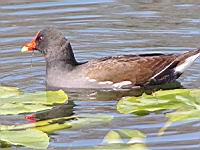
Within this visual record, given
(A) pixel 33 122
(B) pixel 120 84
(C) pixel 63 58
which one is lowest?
(B) pixel 120 84

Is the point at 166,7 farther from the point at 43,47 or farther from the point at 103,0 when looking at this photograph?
the point at 43,47

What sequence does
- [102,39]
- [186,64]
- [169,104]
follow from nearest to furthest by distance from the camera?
[169,104]
[186,64]
[102,39]

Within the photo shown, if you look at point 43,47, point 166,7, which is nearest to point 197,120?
point 43,47

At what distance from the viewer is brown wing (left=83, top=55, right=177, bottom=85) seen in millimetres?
10312

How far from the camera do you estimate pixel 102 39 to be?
12.1m

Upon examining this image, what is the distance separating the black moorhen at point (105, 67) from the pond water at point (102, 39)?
0.16m

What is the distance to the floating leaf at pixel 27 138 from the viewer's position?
7.57 m

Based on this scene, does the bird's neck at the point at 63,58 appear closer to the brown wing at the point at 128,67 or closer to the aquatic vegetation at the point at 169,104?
the brown wing at the point at 128,67

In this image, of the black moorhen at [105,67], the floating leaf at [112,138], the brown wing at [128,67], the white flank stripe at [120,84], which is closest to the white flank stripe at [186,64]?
the black moorhen at [105,67]

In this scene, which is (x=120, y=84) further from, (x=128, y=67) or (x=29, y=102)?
(x=29, y=102)

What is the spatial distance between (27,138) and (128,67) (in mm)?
2882

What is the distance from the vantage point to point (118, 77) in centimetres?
1034

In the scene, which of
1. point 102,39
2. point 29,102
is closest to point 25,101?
point 29,102

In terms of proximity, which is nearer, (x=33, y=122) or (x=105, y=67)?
(x=33, y=122)
